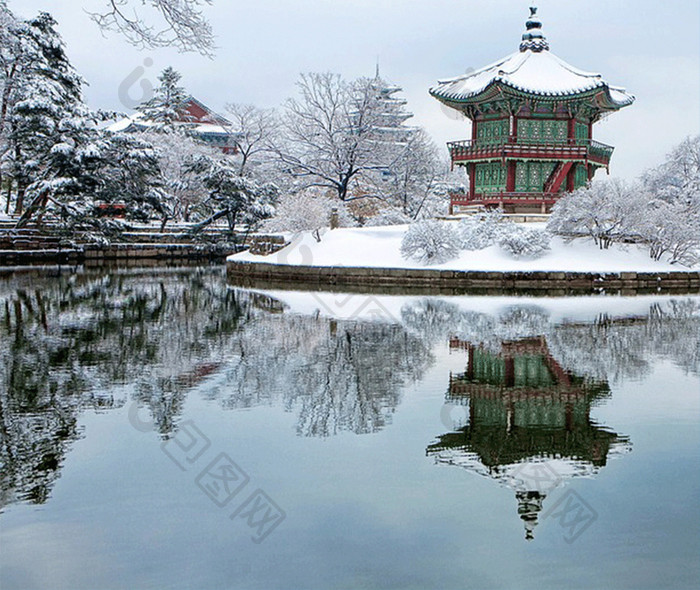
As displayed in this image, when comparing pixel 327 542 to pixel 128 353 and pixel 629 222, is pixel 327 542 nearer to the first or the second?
pixel 128 353

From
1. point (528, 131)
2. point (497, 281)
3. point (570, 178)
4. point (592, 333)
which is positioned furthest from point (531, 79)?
point (592, 333)

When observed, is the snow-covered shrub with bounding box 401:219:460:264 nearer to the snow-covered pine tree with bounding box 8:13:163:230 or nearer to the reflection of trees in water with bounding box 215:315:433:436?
the reflection of trees in water with bounding box 215:315:433:436

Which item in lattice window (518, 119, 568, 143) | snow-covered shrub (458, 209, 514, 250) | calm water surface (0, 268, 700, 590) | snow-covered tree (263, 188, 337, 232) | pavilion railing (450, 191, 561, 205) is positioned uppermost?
lattice window (518, 119, 568, 143)

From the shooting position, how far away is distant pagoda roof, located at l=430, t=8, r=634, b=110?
37.2 m

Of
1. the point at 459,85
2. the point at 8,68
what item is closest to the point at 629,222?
the point at 459,85

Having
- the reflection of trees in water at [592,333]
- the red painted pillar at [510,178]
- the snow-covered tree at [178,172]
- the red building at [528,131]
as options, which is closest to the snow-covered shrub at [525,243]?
the reflection of trees in water at [592,333]

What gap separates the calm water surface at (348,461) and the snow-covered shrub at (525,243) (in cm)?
1361

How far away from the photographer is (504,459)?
287 inches

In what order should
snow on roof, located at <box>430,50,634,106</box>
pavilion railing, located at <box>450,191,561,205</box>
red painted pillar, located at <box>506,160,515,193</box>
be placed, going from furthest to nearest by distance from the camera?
1. red painted pillar, located at <box>506,160,515,193</box>
2. snow on roof, located at <box>430,50,634,106</box>
3. pavilion railing, located at <box>450,191,561,205</box>

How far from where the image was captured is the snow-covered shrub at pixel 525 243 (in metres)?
28.2

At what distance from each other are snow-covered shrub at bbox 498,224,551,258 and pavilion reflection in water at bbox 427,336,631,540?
1658 centimetres

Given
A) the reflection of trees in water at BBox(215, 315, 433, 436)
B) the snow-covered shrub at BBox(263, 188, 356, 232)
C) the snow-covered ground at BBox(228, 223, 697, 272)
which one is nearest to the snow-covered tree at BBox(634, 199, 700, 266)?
the snow-covered ground at BBox(228, 223, 697, 272)

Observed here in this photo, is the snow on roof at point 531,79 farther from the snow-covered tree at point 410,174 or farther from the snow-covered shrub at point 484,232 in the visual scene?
the snow-covered shrub at point 484,232

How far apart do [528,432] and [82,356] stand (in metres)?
7.26
